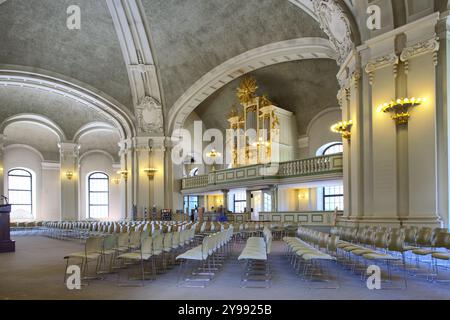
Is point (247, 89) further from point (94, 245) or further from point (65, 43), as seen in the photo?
point (94, 245)

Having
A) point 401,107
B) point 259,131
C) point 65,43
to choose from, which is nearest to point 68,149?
point 65,43

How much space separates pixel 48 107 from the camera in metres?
27.8

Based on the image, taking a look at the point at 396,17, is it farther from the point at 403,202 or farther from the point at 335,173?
the point at 335,173

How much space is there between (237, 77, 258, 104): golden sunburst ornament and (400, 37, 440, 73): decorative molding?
13303 millimetres

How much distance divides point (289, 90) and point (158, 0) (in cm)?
879

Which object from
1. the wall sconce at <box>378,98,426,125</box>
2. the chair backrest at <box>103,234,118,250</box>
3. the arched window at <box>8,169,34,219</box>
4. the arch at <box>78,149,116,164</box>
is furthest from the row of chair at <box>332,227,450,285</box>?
the arch at <box>78,149,116,164</box>

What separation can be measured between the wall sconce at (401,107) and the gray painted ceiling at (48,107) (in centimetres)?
2221

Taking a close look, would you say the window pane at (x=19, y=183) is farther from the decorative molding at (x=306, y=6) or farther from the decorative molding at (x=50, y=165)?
the decorative molding at (x=306, y=6)

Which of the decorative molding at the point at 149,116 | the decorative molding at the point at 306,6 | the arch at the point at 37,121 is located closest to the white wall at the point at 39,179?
the arch at the point at 37,121

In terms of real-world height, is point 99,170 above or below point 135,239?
above

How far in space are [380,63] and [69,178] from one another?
82.5 ft

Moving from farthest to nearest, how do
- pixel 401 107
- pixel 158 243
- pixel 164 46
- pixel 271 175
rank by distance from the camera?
pixel 164 46 < pixel 271 175 < pixel 401 107 < pixel 158 243

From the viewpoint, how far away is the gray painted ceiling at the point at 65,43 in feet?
64.4
